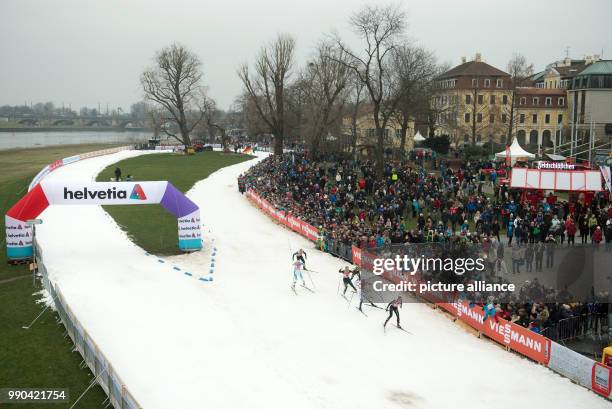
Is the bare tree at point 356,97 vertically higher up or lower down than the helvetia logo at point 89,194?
higher up

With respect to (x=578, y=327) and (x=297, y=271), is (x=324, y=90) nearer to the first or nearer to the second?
(x=297, y=271)

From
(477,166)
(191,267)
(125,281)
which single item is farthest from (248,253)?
(477,166)

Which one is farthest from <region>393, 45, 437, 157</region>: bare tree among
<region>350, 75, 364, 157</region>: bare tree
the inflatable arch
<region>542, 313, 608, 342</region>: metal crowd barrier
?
<region>542, 313, 608, 342</region>: metal crowd barrier

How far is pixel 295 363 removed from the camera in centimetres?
1653

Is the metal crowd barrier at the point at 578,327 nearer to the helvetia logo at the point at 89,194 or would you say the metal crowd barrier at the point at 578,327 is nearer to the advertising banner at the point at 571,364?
the advertising banner at the point at 571,364

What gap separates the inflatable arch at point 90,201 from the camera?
2603 centimetres

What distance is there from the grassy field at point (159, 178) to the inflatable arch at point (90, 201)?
1.68 m

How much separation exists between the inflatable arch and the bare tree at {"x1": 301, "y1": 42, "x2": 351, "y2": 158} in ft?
71.7

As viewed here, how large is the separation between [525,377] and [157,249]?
19.1 meters

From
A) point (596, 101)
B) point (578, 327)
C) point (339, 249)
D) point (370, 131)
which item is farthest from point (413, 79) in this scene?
point (578, 327)

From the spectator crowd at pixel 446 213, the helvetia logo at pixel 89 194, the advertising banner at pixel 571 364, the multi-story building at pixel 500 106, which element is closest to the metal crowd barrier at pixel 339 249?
the spectator crowd at pixel 446 213

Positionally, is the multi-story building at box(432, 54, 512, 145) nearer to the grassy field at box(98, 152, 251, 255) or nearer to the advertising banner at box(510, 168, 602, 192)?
the grassy field at box(98, 152, 251, 255)

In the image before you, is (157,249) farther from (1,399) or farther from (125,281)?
(1,399)

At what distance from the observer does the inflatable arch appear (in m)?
26.0
